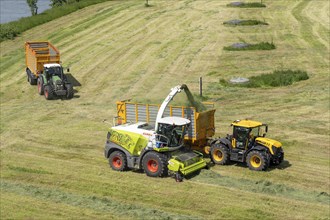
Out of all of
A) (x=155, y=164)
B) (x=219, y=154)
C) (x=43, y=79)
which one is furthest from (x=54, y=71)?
(x=219, y=154)

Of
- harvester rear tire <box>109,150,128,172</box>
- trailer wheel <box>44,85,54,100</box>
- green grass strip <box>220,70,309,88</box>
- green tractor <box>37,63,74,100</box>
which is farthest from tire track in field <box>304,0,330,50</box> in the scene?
harvester rear tire <box>109,150,128,172</box>

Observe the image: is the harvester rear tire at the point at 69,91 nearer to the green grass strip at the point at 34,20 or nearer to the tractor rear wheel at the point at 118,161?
the tractor rear wheel at the point at 118,161

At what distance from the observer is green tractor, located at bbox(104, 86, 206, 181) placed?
17.8 metres

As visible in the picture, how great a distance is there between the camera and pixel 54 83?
31.7 meters

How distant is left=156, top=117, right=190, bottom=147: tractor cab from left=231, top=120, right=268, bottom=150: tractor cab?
7.34 ft

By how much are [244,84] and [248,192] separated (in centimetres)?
1748

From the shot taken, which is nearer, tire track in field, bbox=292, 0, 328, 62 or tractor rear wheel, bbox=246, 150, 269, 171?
tractor rear wheel, bbox=246, 150, 269, 171

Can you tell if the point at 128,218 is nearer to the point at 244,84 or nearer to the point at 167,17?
the point at 244,84

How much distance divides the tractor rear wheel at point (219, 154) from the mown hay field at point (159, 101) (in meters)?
0.30

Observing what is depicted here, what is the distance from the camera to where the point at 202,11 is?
184 ft

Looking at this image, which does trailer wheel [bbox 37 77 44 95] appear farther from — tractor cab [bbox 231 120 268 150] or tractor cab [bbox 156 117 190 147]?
tractor cab [bbox 231 120 268 150]

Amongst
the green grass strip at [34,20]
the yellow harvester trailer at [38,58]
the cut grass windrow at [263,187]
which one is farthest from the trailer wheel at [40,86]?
the green grass strip at [34,20]

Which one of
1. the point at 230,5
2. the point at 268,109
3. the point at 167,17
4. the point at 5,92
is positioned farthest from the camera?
the point at 230,5

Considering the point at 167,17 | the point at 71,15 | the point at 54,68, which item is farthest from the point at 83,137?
the point at 71,15
